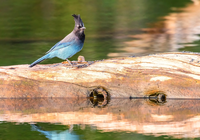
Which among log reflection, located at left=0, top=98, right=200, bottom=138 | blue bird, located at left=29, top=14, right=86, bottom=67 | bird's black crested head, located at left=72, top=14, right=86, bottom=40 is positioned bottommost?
log reflection, located at left=0, top=98, right=200, bottom=138

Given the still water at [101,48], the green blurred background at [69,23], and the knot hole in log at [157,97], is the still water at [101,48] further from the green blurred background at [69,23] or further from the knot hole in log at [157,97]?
the knot hole in log at [157,97]

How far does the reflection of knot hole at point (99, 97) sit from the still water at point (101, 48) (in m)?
0.10

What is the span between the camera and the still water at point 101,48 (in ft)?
15.6

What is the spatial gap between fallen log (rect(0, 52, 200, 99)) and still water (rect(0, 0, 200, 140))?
0.46ft

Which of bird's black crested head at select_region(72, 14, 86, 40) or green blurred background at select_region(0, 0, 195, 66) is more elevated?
green blurred background at select_region(0, 0, 195, 66)

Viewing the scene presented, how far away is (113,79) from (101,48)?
4251 mm

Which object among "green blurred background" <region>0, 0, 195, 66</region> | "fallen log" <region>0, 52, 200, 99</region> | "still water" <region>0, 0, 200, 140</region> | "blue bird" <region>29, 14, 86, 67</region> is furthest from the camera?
"green blurred background" <region>0, 0, 195, 66</region>

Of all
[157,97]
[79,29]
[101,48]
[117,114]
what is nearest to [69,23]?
[101,48]

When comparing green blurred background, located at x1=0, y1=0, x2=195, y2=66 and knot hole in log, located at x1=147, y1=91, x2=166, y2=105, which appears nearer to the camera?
knot hole in log, located at x1=147, y1=91, x2=166, y2=105

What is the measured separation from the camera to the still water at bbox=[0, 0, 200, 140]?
15.6ft

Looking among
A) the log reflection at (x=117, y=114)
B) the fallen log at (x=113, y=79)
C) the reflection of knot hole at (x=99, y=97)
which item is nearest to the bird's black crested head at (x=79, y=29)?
the fallen log at (x=113, y=79)

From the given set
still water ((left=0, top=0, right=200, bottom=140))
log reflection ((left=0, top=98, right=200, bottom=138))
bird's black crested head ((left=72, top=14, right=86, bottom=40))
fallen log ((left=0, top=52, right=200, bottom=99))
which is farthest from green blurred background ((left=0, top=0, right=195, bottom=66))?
log reflection ((left=0, top=98, right=200, bottom=138))

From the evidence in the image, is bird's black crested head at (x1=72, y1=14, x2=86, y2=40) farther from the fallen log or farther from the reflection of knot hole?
the reflection of knot hole

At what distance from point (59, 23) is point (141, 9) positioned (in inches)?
182
